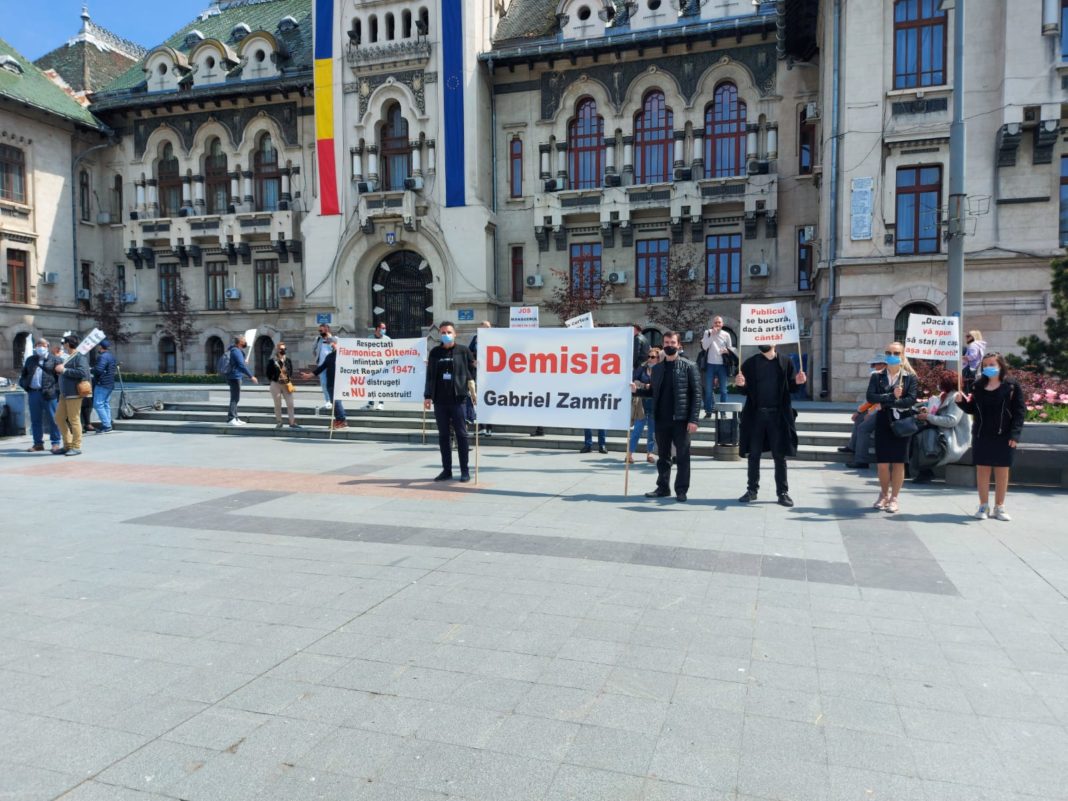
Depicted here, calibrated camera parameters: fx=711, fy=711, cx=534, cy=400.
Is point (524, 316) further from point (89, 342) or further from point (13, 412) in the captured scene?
point (13, 412)

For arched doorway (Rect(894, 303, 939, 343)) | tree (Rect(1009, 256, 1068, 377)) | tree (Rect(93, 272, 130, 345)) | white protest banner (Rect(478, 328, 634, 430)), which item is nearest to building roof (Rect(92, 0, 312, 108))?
tree (Rect(93, 272, 130, 345))

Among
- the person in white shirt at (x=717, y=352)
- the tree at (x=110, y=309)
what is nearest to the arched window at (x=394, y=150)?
the tree at (x=110, y=309)

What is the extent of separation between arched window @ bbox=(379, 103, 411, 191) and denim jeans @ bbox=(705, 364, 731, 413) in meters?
19.5

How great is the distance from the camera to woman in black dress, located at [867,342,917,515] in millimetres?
8336

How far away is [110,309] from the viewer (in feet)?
111

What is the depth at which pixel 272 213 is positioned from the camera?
31859mm

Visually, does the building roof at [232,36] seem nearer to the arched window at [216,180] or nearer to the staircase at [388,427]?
the arched window at [216,180]

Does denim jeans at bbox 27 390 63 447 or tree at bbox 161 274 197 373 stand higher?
tree at bbox 161 274 197 373

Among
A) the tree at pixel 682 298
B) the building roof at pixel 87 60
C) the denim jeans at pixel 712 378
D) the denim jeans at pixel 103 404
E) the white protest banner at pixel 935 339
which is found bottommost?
the denim jeans at pixel 103 404

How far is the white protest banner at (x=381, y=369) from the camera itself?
14.5 metres

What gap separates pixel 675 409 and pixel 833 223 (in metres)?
15.2

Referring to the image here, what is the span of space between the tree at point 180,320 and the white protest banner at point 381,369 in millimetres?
21684

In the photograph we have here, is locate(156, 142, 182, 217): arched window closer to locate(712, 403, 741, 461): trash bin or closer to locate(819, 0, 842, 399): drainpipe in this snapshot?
locate(819, 0, 842, 399): drainpipe

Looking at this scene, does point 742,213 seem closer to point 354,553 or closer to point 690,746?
point 354,553
